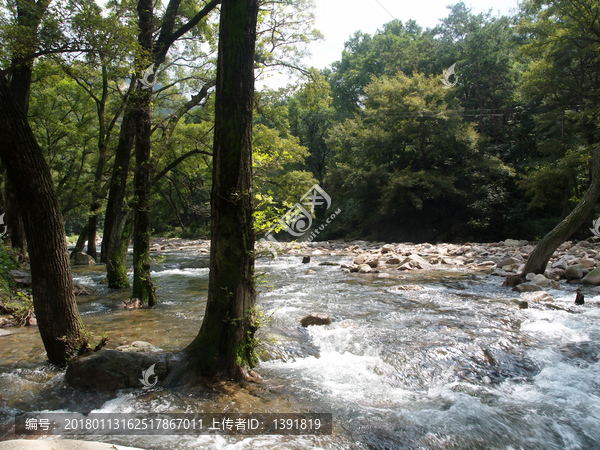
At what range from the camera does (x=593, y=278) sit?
855 centimetres

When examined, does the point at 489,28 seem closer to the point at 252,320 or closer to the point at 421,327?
the point at 421,327

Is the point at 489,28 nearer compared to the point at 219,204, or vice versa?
the point at 219,204

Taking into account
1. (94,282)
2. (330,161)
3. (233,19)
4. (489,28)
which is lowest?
(94,282)

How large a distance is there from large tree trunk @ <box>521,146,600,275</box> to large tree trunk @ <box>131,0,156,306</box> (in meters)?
8.94

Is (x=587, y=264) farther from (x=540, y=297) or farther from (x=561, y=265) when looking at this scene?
(x=540, y=297)

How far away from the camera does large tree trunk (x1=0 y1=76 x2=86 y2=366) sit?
3287 millimetres

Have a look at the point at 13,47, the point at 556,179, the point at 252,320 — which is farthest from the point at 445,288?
the point at 556,179

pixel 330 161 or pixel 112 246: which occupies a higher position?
pixel 330 161

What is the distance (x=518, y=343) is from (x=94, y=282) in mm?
10370

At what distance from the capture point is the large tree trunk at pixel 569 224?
8.31 metres

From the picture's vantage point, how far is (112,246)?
863cm

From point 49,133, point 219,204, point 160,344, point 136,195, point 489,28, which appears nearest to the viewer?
point 219,204

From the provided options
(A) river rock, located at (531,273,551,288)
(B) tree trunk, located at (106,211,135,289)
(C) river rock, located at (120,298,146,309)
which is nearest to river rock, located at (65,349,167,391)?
(C) river rock, located at (120,298,146,309)

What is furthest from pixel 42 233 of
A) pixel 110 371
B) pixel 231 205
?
pixel 231 205
